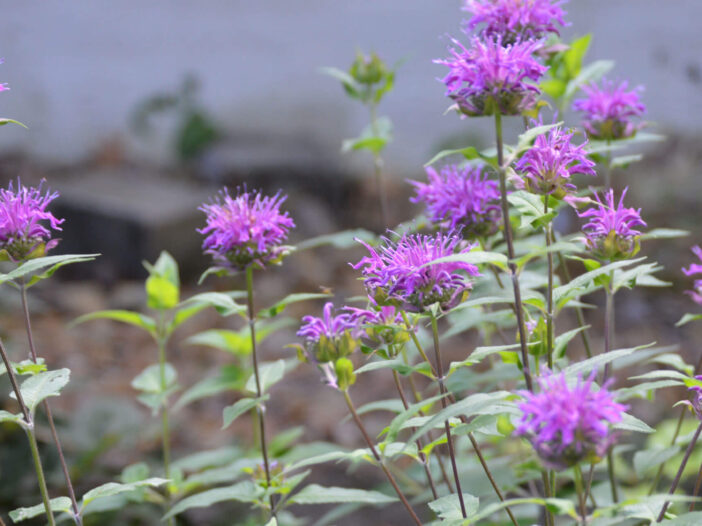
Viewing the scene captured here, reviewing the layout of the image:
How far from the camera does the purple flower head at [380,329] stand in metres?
0.90

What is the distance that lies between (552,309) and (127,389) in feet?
6.16

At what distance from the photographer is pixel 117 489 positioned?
92 centimetres

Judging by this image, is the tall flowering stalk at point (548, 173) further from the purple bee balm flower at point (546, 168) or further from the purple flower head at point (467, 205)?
the purple flower head at point (467, 205)

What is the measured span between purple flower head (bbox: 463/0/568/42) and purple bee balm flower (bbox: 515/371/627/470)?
0.54 meters

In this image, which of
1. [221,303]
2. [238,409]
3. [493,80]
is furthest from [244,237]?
[493,80]

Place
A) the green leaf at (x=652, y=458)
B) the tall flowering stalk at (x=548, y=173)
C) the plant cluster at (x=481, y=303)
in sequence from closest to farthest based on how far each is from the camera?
the plant cluster at (x=481, y=303)
the tall flowering stalk at (x=548, y=173)
the green leaf at (x=652, y=458)

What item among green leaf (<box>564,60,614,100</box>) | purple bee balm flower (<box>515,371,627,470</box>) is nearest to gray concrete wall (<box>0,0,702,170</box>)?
green leaf (<box>564,60,614,100</box>)

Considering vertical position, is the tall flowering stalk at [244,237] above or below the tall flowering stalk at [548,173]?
below

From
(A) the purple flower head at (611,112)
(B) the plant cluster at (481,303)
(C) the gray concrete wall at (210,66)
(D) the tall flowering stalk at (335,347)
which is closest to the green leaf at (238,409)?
(B) the plant cluster at (481,303)

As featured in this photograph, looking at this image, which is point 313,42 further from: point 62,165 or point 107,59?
point 62,165

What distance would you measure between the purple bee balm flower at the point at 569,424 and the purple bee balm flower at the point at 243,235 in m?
0.44

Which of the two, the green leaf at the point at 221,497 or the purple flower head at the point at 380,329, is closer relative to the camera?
the purple flower head at the point at 380,329

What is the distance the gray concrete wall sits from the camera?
343 centimetres

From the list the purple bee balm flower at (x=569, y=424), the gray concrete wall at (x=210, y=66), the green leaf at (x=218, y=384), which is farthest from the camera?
the gray concrete wall at (x=210, y=66)
